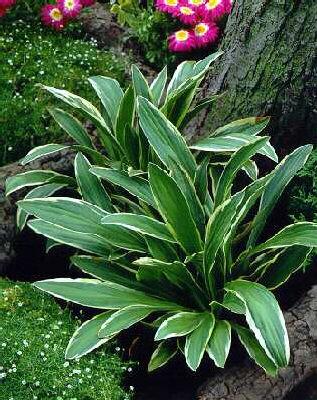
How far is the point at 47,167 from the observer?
158 inches

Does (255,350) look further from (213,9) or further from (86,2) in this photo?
(86,2)

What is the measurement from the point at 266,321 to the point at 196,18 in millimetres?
2204

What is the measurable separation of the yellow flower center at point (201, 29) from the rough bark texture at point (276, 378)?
1.89 metres

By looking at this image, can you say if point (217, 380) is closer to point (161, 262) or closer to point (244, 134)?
point (161, 262)

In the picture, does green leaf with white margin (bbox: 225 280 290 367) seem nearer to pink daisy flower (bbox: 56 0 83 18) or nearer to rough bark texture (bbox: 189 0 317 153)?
rough bark texture (bbox: 189 0 317 153)

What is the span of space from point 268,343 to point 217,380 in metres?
0.38

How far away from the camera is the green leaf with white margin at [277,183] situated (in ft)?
11.0

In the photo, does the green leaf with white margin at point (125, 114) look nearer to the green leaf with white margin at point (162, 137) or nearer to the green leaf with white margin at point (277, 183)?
the green leaf with white margin at point (162, 137)

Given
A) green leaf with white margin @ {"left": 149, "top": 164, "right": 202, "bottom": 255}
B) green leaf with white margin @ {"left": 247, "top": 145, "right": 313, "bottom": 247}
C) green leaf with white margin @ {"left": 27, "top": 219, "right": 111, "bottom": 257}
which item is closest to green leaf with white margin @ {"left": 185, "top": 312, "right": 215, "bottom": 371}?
green leaf with white margin @ {"left": 149, "top": 164, "right": 202, "bottom": 255}

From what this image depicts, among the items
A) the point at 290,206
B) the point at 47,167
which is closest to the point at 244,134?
the point at 290,206

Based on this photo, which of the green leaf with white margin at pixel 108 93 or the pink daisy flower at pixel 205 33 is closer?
the green leaf with white margin at pixel 108 93

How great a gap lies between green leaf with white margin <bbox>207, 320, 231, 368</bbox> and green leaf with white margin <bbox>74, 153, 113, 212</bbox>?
80cm

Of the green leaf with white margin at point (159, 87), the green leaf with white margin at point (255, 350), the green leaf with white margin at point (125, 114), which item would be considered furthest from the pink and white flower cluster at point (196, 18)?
the green leaf with white margin at point (255, 350)

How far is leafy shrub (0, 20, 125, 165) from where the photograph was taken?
4.21 m
